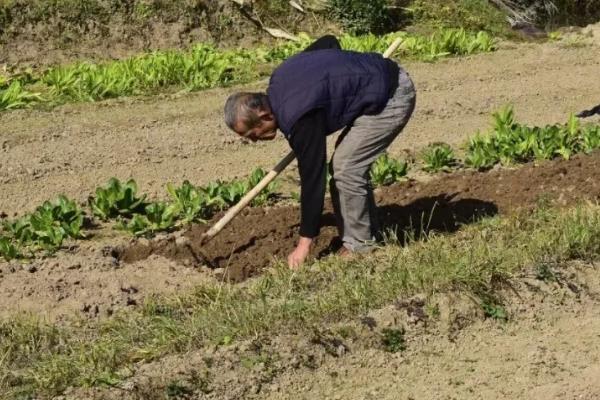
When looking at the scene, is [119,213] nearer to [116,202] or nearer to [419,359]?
[116,202]

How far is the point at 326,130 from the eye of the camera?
5.69m

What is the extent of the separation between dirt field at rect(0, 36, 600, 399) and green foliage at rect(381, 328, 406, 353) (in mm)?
72

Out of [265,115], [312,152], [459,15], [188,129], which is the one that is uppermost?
[265,115]

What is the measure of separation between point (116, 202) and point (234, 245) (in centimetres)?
100

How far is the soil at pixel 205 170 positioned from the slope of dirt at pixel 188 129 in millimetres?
16

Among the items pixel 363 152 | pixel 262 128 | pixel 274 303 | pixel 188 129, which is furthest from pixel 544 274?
pixel 188 129

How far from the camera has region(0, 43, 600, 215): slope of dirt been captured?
8.31 meters

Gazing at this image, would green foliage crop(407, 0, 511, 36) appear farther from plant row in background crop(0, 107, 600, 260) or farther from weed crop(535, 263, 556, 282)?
weed crop(535, 263, 556, 282)

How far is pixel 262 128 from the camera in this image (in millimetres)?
5566

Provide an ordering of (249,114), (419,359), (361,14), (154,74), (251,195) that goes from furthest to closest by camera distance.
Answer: (361,14) → (154,74) → (251,195) → (249,114) → (419,359)

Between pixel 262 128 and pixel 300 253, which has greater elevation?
pixel 262 128

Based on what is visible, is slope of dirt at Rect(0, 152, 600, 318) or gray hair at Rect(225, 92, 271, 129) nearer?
gray hair at Rect(225, 92, 271, 129)

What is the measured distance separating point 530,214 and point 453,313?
5.61 feet

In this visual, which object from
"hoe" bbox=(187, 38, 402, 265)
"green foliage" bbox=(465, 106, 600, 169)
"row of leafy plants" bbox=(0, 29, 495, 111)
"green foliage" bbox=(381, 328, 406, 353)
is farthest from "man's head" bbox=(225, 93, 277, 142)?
"row of leafy plants" bbox=(0, 29, 495, 111)
